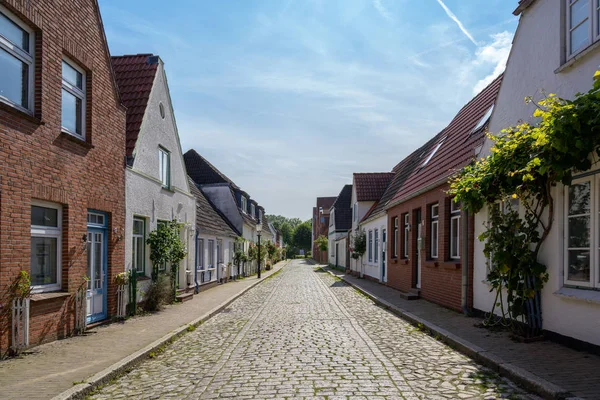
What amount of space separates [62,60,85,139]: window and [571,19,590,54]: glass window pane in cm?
864

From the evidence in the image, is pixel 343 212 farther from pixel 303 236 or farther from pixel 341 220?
pixel 303 236

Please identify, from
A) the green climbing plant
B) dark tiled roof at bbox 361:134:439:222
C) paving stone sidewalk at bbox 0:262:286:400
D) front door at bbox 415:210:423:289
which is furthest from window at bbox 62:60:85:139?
dark tiled roof at bbox 361:134:439:222

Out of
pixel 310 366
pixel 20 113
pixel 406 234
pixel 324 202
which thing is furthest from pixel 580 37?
pixel 324 202

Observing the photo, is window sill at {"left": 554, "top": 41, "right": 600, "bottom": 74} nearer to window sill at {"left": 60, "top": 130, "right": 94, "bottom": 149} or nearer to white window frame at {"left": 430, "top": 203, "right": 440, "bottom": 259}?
white window frame at {"left": 430, "top": 203, "right": 440, "bottom": 259}

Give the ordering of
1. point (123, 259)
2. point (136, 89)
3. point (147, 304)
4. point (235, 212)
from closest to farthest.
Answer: point (123, 259)
point (147, 304)
point (136, 89)
point (235, 212)

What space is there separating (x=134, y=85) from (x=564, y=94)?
11021 mm

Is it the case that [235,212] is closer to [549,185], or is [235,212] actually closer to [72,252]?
[72,252]

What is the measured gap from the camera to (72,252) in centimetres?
930

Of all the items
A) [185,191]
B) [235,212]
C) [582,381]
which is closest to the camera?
[582,381]

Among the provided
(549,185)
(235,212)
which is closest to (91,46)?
(549,185)

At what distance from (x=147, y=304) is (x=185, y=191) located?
17.5ft

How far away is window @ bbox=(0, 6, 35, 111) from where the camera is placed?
754 cm

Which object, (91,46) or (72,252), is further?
(91,46)

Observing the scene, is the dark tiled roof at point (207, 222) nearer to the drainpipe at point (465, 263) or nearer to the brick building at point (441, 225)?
the brick building at point (441, 225)
